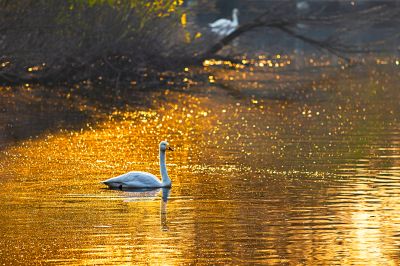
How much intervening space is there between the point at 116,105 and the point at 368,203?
17113 millimetres

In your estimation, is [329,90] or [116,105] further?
[329,90]

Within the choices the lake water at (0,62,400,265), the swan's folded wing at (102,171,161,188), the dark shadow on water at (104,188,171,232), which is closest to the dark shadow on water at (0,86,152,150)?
the lake water at (0,62,400,265)

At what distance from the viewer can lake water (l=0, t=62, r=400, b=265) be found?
42.7ft

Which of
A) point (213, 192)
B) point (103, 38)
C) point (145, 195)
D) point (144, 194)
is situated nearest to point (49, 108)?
point (103, 38)

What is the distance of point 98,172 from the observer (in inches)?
754

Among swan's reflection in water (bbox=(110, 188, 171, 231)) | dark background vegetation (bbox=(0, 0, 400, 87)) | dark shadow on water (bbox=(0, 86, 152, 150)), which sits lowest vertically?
swan's reflection in water (bbox=(110, 188, 171, 231))

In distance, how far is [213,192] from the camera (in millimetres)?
17062

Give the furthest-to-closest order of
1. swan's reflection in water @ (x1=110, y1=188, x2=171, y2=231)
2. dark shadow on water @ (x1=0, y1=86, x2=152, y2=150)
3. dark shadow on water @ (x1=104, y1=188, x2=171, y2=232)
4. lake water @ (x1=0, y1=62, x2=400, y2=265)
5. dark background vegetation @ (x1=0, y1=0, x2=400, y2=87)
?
Answer: dark background vegetation @ (x1=0, y1=0, x2=400, y2=87)
dark shadow on water @ (x1=0, y1=86, x2=152, y2=150)
swan's reflection in water @ (x1=110, y1=188, x2=171, y2=231)
dark shadow on water @ (x1=104, y1=188, x2=171, y2=232)
lake water @ (x1=0, y1=62, x2=400, y2=265)

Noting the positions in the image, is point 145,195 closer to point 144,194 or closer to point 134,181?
point 144,194

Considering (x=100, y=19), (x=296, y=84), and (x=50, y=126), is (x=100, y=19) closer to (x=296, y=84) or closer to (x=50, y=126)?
(x=296, y=84)

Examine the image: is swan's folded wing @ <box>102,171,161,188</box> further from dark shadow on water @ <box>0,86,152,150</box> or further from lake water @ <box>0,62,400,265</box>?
dark shadow on water @ <box>0,86,152,150</box>

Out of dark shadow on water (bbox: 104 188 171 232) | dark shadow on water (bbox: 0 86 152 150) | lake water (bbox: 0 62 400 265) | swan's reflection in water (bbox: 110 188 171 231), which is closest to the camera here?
lake water (bbox: 0 62 400 265)

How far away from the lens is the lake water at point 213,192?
13.0 metres

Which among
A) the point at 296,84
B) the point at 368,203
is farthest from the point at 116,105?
the point at 368,203
